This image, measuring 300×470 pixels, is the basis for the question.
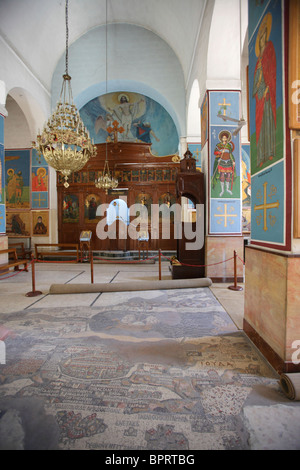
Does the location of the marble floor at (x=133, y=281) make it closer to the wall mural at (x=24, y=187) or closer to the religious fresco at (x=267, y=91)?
the religious fresco at (x=267, y=91)

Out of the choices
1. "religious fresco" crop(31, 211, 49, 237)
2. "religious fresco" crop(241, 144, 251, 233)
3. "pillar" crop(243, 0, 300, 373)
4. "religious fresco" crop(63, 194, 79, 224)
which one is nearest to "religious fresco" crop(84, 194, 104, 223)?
"religious fresco" crop(63, 194, 79, 224)

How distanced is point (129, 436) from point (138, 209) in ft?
36.7

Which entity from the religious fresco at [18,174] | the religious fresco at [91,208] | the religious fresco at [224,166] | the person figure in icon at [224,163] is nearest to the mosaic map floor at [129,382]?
the religious fresco at [224,166]

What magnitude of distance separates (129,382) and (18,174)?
12610mm

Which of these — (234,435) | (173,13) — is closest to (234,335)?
(234,435)

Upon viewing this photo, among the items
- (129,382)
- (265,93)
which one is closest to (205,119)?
(265,93)

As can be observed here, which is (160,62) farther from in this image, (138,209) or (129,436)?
(129,436)

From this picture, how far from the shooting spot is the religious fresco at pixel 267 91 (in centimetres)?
267

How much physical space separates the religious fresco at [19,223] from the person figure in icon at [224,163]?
9.76 m

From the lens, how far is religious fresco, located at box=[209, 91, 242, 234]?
679cm

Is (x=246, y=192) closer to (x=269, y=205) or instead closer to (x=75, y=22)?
(x=269, y=205)

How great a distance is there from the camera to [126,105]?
14.3m

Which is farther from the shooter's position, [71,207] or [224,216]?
[71,207]

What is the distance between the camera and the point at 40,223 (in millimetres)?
12477
